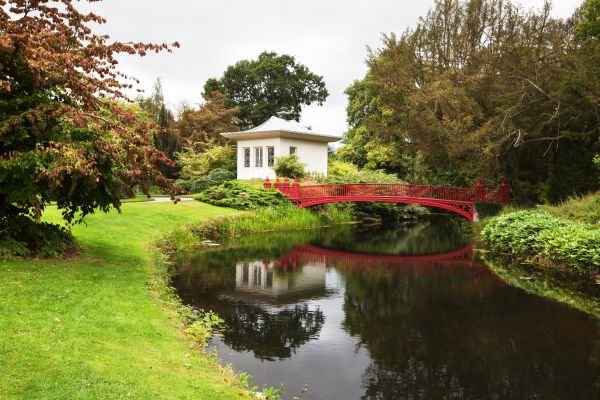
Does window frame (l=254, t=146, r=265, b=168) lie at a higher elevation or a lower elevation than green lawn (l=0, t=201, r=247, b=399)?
higher

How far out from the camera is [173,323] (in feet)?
27.1

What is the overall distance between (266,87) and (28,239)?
45277 mm

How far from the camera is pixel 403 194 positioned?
2662cm

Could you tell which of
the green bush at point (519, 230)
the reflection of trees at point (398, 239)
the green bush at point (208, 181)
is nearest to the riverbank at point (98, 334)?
the reflection of trees at point (398, 239)

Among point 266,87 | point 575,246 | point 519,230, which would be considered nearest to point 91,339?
point 575,246

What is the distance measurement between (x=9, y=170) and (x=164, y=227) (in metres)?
10.1

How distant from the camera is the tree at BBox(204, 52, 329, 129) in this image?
174 ft

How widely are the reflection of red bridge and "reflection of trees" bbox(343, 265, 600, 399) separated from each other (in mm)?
3167

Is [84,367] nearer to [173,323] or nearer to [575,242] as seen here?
[173,323]

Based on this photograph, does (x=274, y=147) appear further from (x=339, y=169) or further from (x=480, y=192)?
(x=480, y=192)

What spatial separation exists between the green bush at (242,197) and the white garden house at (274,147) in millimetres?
6906

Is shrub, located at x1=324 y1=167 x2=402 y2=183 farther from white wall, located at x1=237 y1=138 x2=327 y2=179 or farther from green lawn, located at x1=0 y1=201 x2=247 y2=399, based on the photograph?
green lawn, located at x1=0 y1=201 x2=247 y2=399

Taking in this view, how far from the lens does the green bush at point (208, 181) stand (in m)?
35.2

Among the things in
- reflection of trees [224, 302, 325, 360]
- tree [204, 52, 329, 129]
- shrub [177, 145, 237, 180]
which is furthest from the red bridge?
tree [204, 52, 329, 129]
